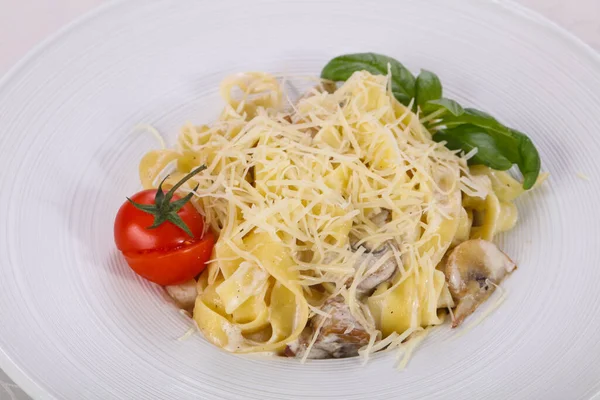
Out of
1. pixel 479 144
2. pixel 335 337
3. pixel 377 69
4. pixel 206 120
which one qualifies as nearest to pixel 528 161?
pixel 479 144

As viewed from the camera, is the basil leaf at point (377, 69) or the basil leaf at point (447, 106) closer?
the basil leaf at point (447, 106)

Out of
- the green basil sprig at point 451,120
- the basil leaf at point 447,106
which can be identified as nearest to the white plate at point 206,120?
the green basil sprig at point 451,120

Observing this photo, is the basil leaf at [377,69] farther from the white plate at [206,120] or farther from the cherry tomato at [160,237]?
the cherry tomato at [160,237]

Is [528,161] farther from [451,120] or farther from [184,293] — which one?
[184,293]

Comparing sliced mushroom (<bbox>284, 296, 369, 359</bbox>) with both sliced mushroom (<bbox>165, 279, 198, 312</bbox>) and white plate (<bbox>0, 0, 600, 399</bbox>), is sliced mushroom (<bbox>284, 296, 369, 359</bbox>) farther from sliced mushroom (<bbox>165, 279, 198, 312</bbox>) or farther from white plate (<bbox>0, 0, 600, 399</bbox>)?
sliced mushroom (<bbox>165, 279, 198, 312</bbox>)

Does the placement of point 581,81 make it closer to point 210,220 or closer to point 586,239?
point 586,239

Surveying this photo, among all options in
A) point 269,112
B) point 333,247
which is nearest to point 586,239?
point 333,247
